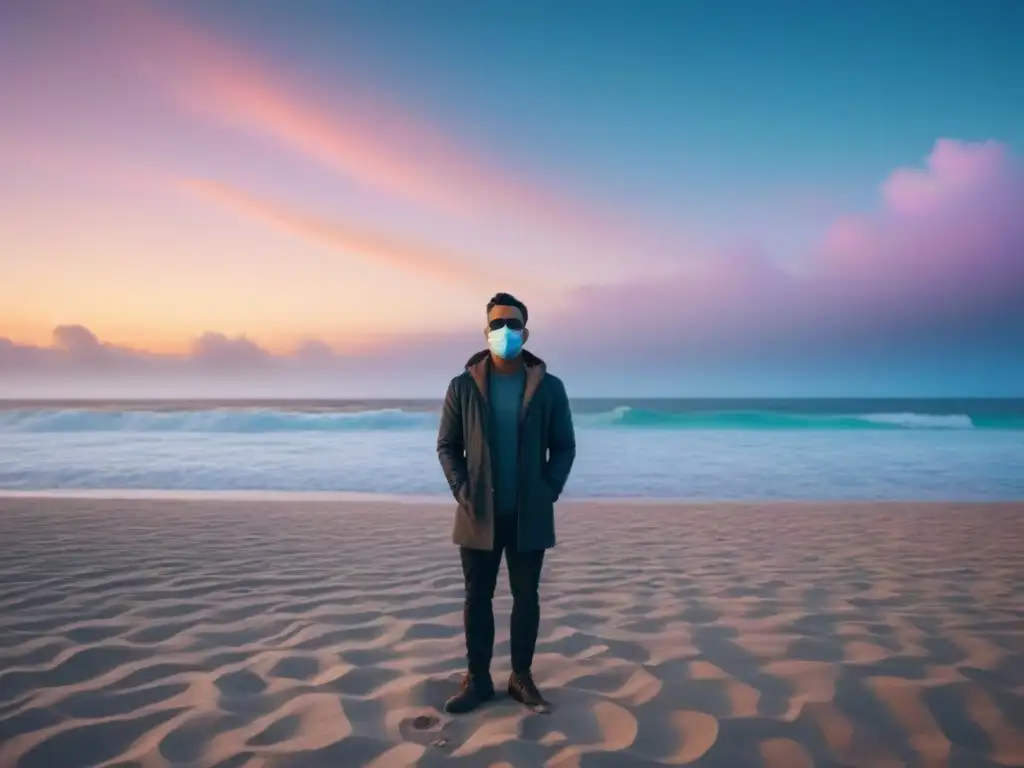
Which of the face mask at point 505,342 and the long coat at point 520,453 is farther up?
the face mask at point 505,342

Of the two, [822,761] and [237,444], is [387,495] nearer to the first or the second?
[822,761]

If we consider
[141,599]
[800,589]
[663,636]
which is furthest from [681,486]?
[141,599]

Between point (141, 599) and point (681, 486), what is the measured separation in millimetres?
11424

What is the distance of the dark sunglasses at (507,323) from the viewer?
140 inches

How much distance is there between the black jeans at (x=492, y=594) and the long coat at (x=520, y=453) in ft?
0.32

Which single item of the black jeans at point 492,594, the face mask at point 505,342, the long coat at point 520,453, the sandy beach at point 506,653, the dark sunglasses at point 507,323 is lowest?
the sandy beach at point 506,653

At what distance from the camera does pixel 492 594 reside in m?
3.65

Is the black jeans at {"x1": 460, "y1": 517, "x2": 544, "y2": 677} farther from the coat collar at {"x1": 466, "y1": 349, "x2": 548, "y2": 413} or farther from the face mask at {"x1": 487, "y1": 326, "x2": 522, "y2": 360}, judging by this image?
the face mask at {"x1": 487, "y1": 326, "x2": 522, "y2": 360}

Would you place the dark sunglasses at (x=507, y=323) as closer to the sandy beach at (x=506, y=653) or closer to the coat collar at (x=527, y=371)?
the coat collar at (x=527, y=371)

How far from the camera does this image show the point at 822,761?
3.13 m

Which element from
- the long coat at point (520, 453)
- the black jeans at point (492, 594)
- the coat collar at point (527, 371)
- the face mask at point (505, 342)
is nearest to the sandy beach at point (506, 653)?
the black jeans at point (492, 594)

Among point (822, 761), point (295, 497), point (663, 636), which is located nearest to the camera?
point (822, 761)

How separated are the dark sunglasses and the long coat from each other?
185mm

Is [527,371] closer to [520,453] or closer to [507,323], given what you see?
[507,323]
